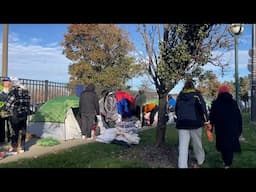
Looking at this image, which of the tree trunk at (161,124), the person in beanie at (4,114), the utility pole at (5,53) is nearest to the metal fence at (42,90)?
the utility pole at (5,53)

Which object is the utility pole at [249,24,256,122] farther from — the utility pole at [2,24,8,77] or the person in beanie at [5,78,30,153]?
the person in beanie at [5,78,30,153]

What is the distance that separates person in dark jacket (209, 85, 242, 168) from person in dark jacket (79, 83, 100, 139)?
5312 mm

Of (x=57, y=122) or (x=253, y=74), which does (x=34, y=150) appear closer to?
(x=57, y=122)

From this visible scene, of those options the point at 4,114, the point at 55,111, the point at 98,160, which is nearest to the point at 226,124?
the point at 98,160

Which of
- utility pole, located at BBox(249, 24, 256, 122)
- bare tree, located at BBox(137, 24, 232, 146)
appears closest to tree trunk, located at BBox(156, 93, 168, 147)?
bare tree, located at BBox(137, 24, 232, 146)

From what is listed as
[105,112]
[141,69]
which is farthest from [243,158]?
[105,112]

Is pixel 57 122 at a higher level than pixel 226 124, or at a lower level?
lower

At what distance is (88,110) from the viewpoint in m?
12.1

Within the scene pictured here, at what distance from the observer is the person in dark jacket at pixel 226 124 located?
7.40m

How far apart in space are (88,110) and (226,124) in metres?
5.64

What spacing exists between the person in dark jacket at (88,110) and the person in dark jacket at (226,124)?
5.31m

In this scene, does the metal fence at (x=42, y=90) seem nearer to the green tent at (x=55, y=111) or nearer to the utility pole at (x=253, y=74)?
the green tent at (x=55, y=111)
